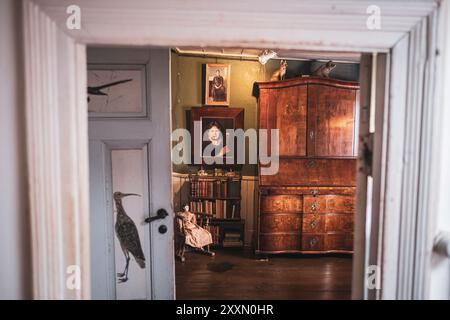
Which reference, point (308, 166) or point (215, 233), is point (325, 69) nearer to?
point (308, 166)

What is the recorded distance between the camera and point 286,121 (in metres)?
3.75

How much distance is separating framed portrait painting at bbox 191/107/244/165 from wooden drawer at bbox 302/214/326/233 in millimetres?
1341

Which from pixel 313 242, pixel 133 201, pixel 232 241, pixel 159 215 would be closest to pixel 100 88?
pixel 133 201

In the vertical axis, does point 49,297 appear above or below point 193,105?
below

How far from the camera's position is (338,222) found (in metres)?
3.84

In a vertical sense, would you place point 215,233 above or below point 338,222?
below

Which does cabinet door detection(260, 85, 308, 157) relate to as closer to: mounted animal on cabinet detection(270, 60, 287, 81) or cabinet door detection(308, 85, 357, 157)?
cabinet door detection(308, 85, 357, 157)

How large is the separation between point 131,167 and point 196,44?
1.21 metres

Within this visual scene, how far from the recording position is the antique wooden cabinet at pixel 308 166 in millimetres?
3740

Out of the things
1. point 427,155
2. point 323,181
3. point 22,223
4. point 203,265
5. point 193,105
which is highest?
point 193,105

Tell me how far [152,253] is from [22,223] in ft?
3.71

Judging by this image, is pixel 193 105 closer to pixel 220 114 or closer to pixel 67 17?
pixel 220 114

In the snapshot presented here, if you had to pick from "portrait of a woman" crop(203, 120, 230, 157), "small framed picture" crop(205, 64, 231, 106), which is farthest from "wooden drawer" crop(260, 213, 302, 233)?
"small framed picture" crop(205, 64, 231, 106)

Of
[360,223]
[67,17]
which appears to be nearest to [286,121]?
[360,223]
